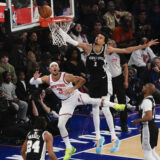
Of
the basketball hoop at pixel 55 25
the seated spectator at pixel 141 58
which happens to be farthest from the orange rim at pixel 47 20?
the seated spectator at pixel 141 58

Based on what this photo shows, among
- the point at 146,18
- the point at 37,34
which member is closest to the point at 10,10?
the point at 37,34

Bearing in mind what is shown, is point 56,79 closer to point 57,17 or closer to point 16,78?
point 57,17

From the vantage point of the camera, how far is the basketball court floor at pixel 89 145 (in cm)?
1063

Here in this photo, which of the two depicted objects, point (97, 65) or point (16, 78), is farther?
point (16, 78)

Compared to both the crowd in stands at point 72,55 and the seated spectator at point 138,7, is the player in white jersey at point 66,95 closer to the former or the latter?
the crowd in stands at point 72,55

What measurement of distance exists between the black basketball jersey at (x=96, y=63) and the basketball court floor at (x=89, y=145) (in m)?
1.67

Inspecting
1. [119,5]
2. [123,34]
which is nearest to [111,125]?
[123,34]

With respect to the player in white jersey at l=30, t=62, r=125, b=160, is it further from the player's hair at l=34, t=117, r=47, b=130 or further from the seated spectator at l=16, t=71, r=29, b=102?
the seated spectator at l=16, t=71, r=29, b=102

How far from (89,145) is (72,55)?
411cm

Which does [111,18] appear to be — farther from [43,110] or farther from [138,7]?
[43,110]

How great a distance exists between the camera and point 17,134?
1172cm

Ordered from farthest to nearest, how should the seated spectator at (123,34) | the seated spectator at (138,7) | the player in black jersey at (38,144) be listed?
1. the seated spectator at (138,7)
2. the seated spectator at (123,34)
3. the player in black jersey at (38,144)

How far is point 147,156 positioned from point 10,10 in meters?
4.23

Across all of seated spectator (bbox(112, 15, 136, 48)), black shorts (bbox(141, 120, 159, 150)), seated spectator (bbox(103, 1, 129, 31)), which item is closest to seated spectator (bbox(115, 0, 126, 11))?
seated spectator (bbox(103, 1, 129, 31))
